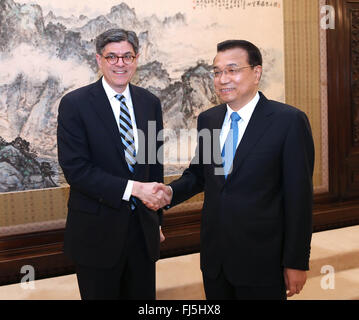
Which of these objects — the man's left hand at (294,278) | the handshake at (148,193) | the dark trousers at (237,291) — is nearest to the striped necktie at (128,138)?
the handshake at (148,193)

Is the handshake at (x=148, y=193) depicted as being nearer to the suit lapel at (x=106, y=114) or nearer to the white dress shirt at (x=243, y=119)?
the suit lapel at (x=106, y=114)

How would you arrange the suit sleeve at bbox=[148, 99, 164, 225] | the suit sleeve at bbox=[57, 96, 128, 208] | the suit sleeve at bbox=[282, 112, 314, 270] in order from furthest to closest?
the suit sleeve at bbox=[148, 99, 164, 225]
the suit sleeve at bbox=[57, 96, 128, 208]
the suit sleeve at bbox=[282, 112, 314, 270]

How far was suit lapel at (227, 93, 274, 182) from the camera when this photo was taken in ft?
6.10

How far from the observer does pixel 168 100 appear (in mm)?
4023

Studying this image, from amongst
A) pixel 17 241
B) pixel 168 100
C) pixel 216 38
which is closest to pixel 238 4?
pixel 216 38

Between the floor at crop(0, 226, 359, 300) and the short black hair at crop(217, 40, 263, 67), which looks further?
the floor at crop(0, 226, 359, 300)

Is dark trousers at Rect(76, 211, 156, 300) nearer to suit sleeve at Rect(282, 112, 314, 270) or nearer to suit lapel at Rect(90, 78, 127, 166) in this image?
suit lapel at Rect(90, 78, 127, 166)

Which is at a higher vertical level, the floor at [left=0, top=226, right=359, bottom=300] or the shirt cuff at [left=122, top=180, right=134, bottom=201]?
the shirt cuff at [left=122, top=180, right=134, bottom=201]

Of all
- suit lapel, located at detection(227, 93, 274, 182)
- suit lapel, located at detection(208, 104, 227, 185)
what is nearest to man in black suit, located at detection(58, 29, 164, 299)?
suit lapel, located at detection(208, 104, 227, 185)

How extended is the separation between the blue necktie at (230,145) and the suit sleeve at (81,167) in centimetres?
46

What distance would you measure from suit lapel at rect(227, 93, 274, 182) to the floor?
161cm

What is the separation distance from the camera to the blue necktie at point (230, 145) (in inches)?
75.5

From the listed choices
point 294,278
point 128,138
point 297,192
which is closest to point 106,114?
point 128,138

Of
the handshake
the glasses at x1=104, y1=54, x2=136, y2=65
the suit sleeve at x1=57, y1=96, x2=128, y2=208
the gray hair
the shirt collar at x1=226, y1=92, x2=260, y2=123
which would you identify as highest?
the gray hair
